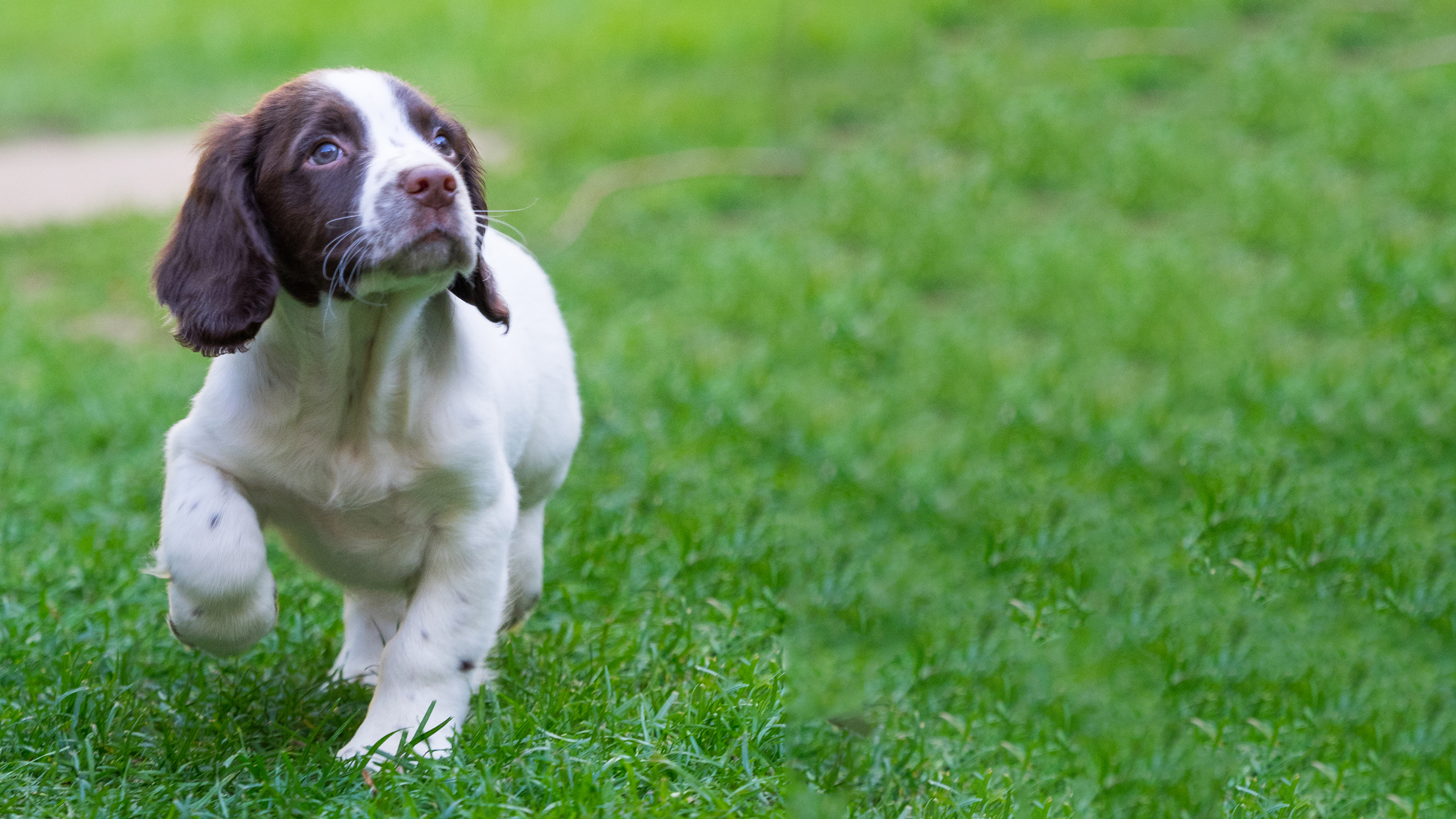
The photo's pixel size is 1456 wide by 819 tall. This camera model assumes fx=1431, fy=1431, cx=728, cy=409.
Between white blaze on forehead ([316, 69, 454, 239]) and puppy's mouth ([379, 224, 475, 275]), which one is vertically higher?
white blaze on forehead ([316, 69, 454, 239])

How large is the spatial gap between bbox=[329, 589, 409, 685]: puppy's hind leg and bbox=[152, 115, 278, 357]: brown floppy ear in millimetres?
917

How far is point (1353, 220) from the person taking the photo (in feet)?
24.1

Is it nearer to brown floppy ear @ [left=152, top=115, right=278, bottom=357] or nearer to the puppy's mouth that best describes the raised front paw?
brown floppy ear @ [left=152, top=115, right=278, bottom=357]

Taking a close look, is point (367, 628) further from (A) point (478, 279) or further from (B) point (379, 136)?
(B) point (379, 136)

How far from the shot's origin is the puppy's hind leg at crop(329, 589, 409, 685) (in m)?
3.99

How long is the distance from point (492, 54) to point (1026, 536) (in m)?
9.29

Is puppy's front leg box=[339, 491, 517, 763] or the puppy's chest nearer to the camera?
puppy's front leg box=[339, 491, 517, 763]

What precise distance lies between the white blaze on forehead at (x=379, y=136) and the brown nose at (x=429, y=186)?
1.0 inches

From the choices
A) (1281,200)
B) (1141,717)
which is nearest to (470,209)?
(1141,717)

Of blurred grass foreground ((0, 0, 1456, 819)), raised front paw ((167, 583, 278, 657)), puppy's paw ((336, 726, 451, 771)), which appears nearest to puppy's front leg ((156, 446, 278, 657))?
raised front paw ((167, 583, 278, 657))

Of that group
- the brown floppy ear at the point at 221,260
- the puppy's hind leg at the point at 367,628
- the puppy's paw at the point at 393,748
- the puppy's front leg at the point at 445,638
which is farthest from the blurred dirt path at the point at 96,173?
the puppy's paw at the point at 393,748

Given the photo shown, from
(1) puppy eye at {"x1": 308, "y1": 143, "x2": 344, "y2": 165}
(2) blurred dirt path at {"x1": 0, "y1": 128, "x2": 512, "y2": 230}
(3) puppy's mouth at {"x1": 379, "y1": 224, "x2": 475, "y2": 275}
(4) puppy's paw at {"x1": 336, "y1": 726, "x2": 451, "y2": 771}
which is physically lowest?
(2) blurred dirt path at {"x1": 0, "y1": 128, "x2": 512, "y2": 230}

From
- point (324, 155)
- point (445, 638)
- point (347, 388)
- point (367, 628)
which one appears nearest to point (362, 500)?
point (347, 388)

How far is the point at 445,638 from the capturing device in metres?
3.53
